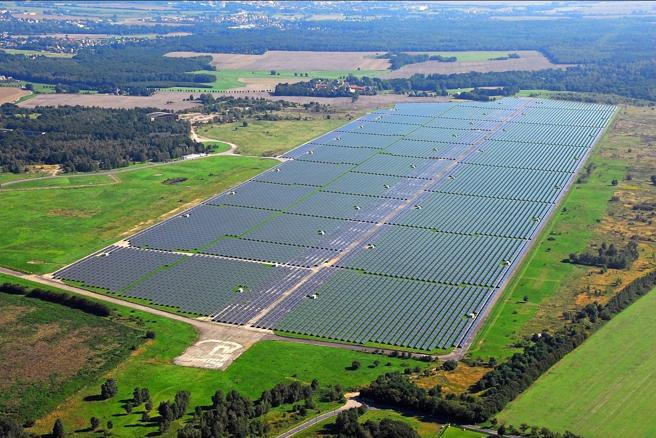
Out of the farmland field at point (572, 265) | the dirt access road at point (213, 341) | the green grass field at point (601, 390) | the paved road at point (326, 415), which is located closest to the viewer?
the paved road at point (326, 415)

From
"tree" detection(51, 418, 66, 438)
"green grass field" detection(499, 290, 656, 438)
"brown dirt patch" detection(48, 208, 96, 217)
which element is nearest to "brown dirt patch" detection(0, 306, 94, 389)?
"tree" detection(51, 418, 66, 438)

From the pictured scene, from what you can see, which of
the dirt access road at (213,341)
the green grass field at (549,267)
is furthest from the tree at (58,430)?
the green grass field at (549,267)

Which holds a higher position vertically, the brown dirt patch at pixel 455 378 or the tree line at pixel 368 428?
the tree line at pixel 368 428

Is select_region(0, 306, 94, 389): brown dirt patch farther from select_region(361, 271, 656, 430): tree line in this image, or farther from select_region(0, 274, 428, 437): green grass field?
select_region(361, 271, 656, 430): tree line

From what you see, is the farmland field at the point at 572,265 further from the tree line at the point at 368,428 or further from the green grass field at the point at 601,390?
the tree line at the point at 368,428

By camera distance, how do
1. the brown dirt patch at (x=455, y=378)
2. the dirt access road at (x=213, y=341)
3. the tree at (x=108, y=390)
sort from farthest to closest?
the dirt access road at (x=213, y=341) < the brown dirt patch at (x=455, y=378) < the tree at (x=108, y=390)

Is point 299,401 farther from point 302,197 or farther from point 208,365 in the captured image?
point 302,197
